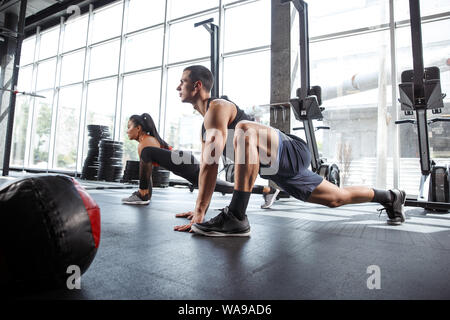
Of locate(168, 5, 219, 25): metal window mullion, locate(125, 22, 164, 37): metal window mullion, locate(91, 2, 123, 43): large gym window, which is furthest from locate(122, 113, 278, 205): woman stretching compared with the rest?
locate(91, 2, 123, 43): large gym window

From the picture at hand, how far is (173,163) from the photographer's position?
7.86 ft

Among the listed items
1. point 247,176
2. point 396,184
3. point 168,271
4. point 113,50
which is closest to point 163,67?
point 113,50

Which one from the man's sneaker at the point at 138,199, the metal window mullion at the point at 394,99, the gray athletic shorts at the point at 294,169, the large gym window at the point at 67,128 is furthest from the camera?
the large gym window at the point at 67,128

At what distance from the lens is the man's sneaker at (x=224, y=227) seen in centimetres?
135

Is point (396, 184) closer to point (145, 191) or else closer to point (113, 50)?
point (145, 191)

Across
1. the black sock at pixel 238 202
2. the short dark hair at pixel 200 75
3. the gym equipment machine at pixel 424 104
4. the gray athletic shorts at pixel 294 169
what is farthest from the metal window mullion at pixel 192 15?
the black sock at pixel 238 202

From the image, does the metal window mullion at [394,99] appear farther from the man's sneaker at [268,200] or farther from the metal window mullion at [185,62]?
the metal window mullion at [185,62]

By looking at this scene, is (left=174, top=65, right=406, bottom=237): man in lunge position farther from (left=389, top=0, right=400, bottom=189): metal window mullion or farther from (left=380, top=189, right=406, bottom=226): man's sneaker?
(left=389, top=0, right=400, bottom=189): metal window mullion

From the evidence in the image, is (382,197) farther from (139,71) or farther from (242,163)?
(139,71)

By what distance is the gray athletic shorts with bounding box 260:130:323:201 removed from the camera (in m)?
1.45

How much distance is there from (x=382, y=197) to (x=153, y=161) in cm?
180

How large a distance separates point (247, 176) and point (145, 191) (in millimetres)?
1534

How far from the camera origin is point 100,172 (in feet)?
18.4

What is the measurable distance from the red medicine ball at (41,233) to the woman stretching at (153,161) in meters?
1.67
